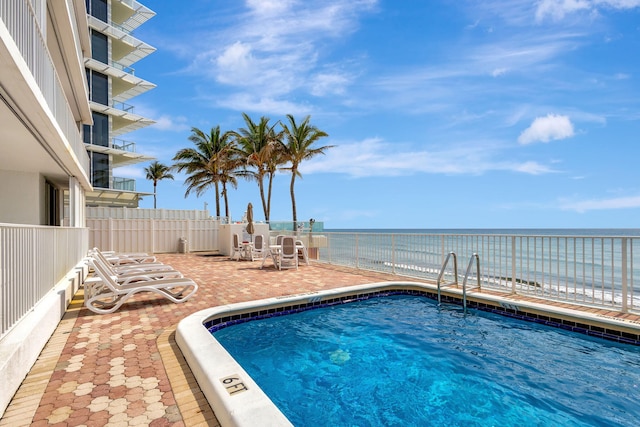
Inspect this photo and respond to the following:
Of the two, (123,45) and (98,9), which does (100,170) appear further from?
(98,9)

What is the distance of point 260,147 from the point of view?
80.5 feet

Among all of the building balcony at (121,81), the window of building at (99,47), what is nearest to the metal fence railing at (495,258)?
the building balcony at (121,81)

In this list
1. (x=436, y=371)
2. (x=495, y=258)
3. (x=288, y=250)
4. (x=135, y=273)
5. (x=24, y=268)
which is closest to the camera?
(x=24, y=268)

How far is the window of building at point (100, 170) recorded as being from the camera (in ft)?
79.7

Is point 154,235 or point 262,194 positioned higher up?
point 262,194

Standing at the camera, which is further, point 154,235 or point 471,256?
point 154,235

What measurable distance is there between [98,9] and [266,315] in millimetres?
28539

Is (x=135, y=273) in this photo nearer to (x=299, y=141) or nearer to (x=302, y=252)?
→ (x=302, y=252)

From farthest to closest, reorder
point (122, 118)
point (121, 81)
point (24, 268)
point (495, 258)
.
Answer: point (122, 118) → point (121, 81) → point (495, 258) → point (24, 268)

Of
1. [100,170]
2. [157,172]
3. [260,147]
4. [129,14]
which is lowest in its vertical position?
[100,170]

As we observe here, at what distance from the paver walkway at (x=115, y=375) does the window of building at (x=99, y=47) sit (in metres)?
25.0

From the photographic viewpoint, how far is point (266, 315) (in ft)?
19.2

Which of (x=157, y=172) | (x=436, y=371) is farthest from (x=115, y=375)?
(x=157, y=172)

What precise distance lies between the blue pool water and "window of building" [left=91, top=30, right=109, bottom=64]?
27048mm
